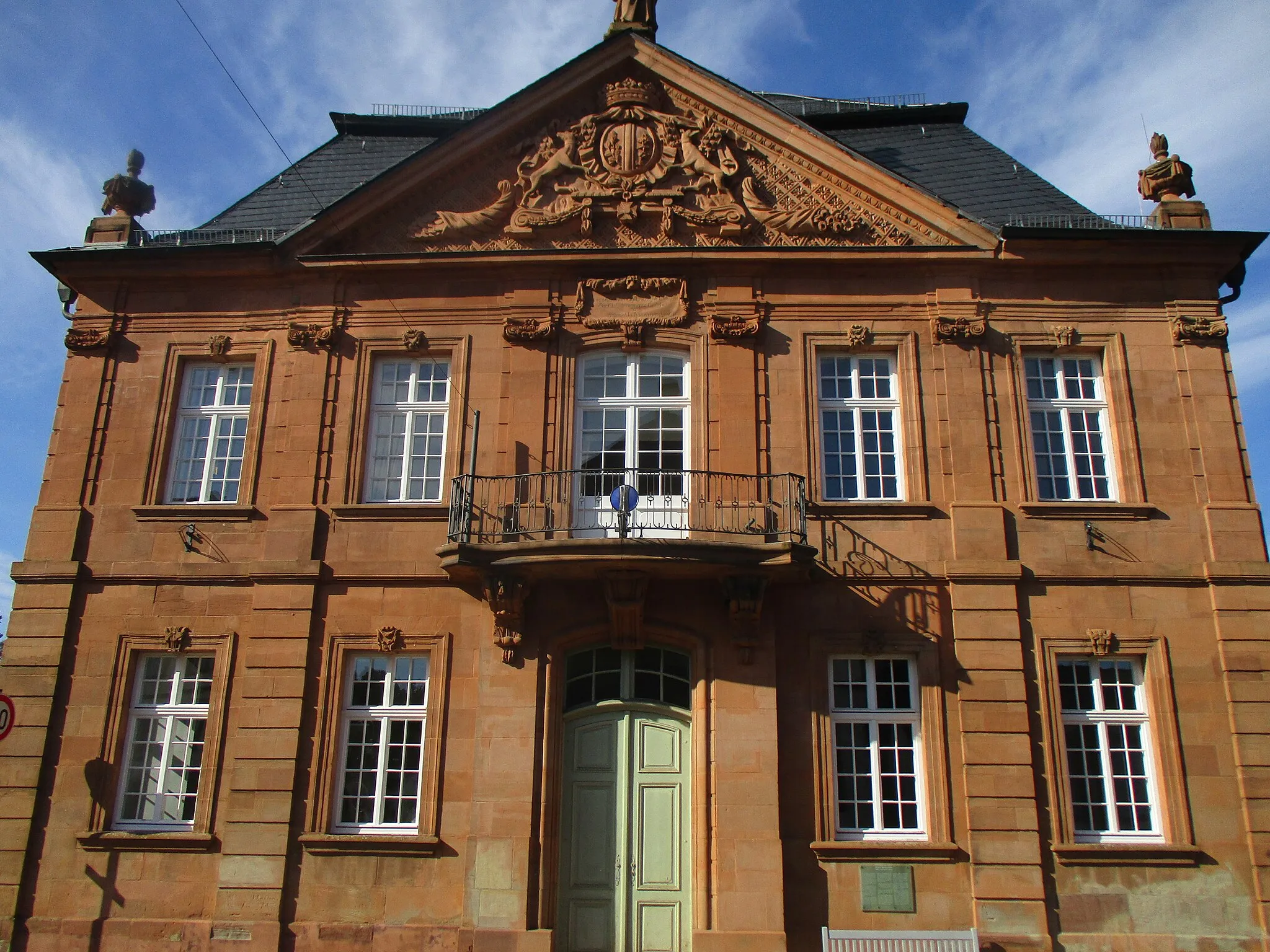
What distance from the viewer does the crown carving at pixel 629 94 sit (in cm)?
1494

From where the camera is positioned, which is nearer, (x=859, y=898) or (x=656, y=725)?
(x=859, y=898)

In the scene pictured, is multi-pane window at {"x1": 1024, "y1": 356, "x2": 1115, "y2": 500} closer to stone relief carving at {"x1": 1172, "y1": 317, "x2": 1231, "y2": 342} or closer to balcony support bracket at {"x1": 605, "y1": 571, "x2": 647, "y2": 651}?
stone relief carving at {"x1": 1172, "y1": 317, "x2": 1231, "y2": 342}

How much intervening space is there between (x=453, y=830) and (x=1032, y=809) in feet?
21.9

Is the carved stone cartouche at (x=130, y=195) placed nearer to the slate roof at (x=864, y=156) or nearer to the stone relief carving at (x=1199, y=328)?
the slate roof at (x=864, y=156)

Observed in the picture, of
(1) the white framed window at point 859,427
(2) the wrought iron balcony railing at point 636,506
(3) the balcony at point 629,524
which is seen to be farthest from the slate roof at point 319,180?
(1) the white framed window at point 859,427

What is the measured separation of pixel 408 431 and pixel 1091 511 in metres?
8.86

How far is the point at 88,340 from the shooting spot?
14.6 metres

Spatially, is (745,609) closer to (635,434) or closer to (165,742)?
(635,434)

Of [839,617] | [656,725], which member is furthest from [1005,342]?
[656,725]

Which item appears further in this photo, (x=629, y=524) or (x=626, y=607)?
(x=629, y=524)

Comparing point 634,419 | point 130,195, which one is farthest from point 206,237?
point 634,419

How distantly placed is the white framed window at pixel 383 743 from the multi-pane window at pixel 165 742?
1.80m

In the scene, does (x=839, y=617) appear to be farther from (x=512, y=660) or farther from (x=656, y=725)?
(x=512, y=660)

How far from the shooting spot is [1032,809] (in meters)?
12.0
